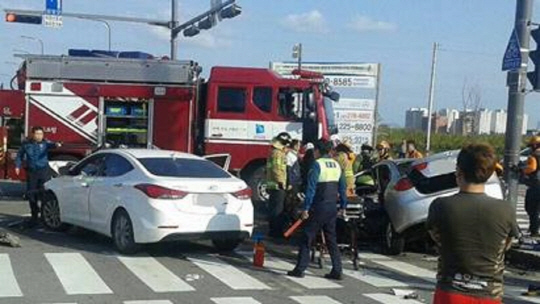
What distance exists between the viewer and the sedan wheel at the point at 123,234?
10398 millimetres

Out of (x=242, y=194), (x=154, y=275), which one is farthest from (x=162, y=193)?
(x=154, y=275)

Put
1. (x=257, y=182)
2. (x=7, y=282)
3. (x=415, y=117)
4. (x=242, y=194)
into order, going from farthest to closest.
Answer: (x=415, y=117) < (x=257, y=182) < (x=242, y=194) < (x=7, y=282)

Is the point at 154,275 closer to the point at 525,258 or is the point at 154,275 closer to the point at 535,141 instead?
the point at 525,258

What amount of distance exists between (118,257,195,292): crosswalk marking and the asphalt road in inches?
0.4

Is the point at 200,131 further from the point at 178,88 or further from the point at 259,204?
the point at 259,204

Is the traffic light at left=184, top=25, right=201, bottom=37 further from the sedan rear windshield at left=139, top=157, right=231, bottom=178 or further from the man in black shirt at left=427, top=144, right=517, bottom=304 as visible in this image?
the man in black shirt at left=427, top=144, right=517, bottom=304

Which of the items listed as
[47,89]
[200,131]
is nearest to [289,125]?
[200,131]

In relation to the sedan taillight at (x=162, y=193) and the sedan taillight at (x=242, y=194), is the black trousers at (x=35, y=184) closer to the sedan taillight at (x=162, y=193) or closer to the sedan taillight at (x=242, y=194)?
A: the sedan taillight at (x=162, y=193)

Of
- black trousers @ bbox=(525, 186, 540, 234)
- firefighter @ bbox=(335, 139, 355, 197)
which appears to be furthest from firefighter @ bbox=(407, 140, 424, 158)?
firefighter @ bbox=(335, 139, 355, 197)

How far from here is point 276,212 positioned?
12.9 m

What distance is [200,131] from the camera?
699 inches

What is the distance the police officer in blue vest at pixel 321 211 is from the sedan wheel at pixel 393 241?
2.37 meters

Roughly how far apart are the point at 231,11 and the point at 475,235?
69.2 ft

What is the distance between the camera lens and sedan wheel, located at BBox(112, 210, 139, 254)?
10398mm
